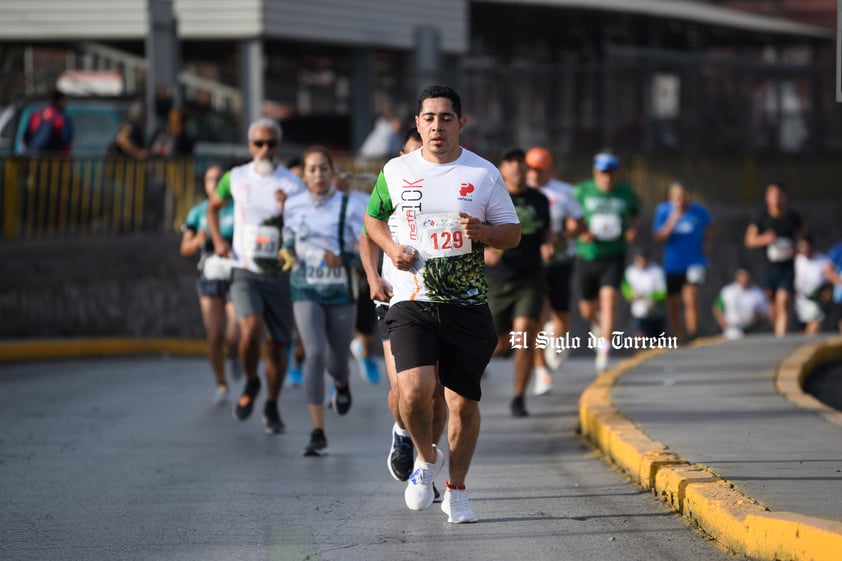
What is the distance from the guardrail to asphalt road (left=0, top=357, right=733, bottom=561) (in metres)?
6.36

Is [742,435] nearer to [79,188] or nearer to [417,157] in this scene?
[417,157]

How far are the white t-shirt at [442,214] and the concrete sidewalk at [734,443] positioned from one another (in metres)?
1.49

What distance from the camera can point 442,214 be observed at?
7473 mm

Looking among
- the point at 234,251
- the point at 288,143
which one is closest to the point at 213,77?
the point at 288,143

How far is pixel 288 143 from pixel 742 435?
18.8m

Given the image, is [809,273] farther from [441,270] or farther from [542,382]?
[441,270]

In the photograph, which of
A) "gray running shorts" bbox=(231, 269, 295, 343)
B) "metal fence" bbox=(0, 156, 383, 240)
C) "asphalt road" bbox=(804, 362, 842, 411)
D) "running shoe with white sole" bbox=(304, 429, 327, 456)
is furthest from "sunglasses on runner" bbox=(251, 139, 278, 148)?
"metal fence" bbox=(0, 156, 383, 240)

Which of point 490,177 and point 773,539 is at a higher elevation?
point 490,177

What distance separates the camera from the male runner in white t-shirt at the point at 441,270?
749cm

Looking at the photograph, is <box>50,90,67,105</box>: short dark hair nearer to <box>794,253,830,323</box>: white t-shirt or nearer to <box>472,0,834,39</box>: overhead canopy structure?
<box>794,253,830,323</box>: white t-shirt

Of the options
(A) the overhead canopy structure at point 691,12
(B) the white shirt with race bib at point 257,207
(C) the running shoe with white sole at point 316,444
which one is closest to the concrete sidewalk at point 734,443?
(C) the running shoe with white sole at point 316,444

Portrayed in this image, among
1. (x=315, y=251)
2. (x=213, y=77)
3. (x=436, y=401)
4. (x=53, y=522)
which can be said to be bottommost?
(x=53, y=522)

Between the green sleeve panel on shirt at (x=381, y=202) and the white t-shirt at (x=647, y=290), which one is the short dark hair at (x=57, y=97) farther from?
the green sleeve panel on shirt at (x=381, y=202)

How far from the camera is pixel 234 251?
11492mm
